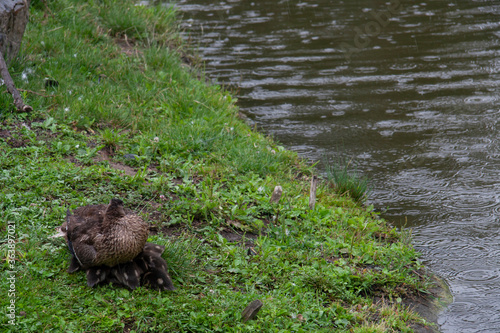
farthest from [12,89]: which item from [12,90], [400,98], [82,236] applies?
[400,98]

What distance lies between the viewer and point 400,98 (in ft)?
29.0

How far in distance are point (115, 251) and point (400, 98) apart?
6.57 metres

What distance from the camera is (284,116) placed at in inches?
333

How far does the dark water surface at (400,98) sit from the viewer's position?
559 cm

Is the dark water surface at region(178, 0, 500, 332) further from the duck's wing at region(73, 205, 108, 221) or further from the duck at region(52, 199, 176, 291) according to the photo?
the duck's wing at region(73, 205, 108, 221)

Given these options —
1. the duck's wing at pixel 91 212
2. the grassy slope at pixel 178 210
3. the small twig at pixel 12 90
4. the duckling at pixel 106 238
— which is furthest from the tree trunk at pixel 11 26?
the duckling at pixel 106 238

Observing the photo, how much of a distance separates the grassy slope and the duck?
0.10 meters

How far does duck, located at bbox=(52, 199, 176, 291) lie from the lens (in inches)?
142

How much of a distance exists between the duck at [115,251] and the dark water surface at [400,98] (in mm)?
2507

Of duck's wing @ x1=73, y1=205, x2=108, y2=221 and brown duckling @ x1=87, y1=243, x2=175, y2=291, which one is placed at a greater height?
duck's wing @ x1=73, y1=205, x2=108, y2=221

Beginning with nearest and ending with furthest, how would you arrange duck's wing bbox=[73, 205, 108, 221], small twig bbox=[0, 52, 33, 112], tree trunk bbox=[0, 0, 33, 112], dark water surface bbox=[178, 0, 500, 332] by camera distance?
1. duck's wing bbox=[73, 205, 108, 221]
2. small twig bbox=[0, 52, 33, 112]
3. dark water surface bbox=[178, 0, 500, 332]
4. tree trunk bbox=[0, 0, 33, 112]

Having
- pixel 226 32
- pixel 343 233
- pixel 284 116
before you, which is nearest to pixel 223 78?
pixel 284 116

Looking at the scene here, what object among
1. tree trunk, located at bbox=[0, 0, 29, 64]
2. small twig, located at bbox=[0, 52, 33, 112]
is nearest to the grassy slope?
tree trunk, located at bbox=[0, 0, 29, 64]

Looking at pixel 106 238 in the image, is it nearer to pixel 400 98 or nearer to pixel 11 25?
pixel 11 25
